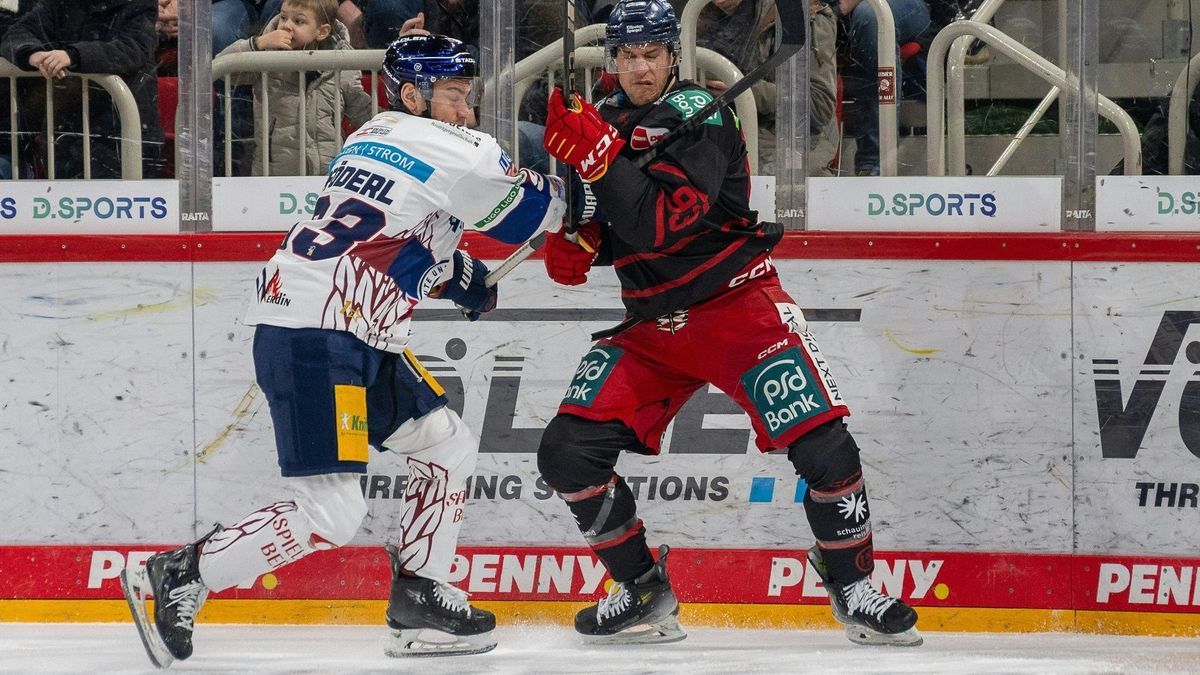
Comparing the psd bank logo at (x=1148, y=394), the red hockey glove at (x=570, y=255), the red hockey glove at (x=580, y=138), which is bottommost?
the psd bank logo at (x=1148, y=394)

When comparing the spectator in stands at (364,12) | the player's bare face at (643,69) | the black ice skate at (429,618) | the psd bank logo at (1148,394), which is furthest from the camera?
the spectator in stands at (364,12)

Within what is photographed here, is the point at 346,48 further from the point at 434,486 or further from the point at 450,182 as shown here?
the point at 434,486

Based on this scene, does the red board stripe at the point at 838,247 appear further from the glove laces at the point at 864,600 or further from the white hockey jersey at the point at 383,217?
the glove laces at the point at 864,600

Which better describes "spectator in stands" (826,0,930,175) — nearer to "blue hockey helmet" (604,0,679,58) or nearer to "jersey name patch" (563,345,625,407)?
"blue hockey helmet" (604,0,679,58)

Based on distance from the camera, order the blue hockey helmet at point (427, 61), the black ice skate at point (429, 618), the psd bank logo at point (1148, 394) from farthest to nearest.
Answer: the psd bank logo at point (1148, 394)
the black ice skate at point (429, 618)
the blue hockey helmet at point (427, 61)

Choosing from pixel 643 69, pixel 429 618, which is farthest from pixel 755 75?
pixel 429 618

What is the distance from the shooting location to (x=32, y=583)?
4195mm

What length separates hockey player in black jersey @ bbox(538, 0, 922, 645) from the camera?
3324mm

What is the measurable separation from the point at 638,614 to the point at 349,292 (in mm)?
1178

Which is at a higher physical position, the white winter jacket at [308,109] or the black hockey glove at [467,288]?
the white winter jacket at [308,109]

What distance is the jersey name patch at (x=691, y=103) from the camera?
11.0 feet

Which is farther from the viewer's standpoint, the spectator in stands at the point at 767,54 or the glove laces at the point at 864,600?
the spectator in stands at the point at 767,54

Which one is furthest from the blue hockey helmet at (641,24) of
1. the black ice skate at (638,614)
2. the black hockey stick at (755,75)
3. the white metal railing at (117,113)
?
the white metal railing at (117,113)

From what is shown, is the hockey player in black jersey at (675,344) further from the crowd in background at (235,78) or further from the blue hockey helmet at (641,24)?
the crowd in background at (235,78)
